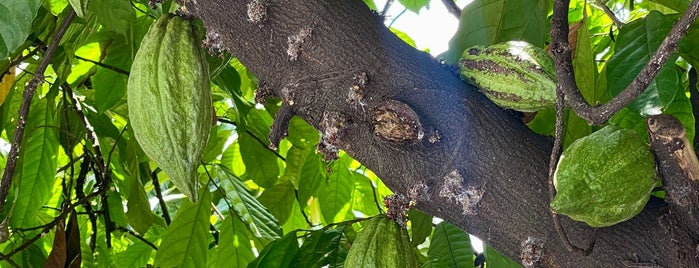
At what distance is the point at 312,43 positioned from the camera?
1.10m

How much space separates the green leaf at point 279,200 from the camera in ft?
7.95

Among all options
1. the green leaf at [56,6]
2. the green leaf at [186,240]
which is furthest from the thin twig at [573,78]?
the green leaf at [56,6]

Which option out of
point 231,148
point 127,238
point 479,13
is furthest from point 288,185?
point 479,13

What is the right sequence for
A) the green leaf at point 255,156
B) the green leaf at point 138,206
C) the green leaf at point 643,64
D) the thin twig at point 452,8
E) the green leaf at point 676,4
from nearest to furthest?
the green leaf at point 643,64, the green leaf at point 676,4, the thin twig at point 452,8, the green leaf at point 138,206, the green leaf at point 255,156

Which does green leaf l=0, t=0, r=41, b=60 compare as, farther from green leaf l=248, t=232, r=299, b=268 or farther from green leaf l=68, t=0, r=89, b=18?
green leaf l=248, t=232, r=299, b=268

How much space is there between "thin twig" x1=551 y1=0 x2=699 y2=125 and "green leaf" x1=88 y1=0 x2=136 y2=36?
90 cm

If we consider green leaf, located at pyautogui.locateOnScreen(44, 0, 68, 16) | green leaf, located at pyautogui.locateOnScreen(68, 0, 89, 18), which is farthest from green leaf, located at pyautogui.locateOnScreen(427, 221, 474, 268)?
green leaf, located at pyautogui.locateOnScreen(44, 0, 68, 16)

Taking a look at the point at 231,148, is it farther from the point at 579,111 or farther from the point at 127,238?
the point at 579,111

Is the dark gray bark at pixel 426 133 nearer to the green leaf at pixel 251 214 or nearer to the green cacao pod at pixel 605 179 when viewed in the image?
the green cacao pod at pixel 605 179

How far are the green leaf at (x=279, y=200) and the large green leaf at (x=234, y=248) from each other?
54 cm

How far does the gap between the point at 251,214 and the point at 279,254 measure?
1.41 ft

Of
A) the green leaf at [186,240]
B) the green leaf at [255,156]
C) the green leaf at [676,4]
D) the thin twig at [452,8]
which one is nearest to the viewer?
the green leaf at [676,4]

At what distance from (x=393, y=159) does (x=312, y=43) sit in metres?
0.20

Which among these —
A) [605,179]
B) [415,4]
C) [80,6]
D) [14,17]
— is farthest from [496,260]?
[14,17]
